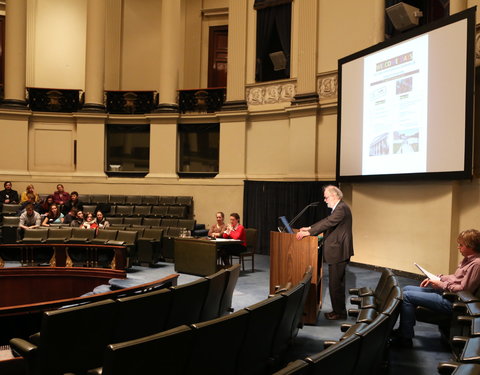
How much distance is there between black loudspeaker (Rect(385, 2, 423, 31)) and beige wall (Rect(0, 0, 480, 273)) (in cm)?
38

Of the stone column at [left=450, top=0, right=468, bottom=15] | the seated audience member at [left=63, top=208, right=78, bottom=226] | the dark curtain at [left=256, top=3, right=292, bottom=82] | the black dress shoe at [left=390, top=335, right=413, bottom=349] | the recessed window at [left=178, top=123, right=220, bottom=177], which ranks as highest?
the dark curtain at [left=256, top=3, right=292, bottom=82]

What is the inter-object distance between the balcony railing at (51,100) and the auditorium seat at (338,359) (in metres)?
12.0

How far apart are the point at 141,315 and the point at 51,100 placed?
11067 mm

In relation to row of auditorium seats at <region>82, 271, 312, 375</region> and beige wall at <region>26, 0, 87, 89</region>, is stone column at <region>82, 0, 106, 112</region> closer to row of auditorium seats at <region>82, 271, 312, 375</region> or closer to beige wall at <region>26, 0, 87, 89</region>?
beige wall at <region>26, 0, 87, 89</region>

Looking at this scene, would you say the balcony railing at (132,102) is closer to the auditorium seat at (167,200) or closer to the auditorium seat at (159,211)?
the auditorium seat at (167,200)

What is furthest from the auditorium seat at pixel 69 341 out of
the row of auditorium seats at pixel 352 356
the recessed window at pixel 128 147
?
the recessed window at pixel 128 147

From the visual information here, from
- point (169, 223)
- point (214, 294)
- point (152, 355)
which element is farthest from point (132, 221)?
point (152, 355)

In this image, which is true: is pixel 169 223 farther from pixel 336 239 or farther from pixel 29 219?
pixel 336 239

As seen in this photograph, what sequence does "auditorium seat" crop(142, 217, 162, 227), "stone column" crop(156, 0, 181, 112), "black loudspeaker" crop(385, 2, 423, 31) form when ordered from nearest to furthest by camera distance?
"black loudspeaker" crop(385, 2, 423, 31) → "auditorium seat" crop(142, 217, 162, 227) → "stone column" crop(156, 0, 181, 112)

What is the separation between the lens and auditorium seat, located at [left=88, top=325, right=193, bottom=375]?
1.71 meters

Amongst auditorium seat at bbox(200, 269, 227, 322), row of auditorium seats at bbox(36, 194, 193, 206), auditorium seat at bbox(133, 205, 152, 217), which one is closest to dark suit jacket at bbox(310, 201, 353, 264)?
auditorium seat at bbox(200, 269, 227, 322)

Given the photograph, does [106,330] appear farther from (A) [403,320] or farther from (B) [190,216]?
(B) [190,216]

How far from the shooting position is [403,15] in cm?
802

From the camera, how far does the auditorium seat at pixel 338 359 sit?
5.09 feet
